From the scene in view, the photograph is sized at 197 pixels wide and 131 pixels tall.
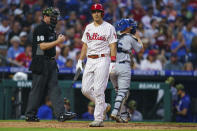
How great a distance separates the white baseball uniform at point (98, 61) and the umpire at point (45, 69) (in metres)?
0.81

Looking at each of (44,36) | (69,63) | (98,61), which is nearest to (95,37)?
(98,61)

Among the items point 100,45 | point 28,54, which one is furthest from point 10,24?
point 100,45

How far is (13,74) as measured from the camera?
14.2 metres

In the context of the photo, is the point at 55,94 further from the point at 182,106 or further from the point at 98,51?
the point at 182,106

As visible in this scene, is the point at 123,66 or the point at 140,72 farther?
the point at 140,72

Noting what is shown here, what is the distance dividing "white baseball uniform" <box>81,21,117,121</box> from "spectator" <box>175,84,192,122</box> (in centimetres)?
535

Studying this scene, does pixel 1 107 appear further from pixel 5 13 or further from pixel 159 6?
pixel 159 6

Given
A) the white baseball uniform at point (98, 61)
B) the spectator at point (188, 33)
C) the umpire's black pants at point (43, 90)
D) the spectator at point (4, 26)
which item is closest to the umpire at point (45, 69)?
the umpire's black pants at point (43, 90)

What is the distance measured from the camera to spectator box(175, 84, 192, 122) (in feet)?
45.7

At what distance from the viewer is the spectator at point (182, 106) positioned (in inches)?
548

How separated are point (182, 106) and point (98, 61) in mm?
5735

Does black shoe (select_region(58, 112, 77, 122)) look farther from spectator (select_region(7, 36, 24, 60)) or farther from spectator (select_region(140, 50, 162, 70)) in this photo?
spectator (select_region(7, 36, 24, 60))

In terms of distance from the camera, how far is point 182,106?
1400cm

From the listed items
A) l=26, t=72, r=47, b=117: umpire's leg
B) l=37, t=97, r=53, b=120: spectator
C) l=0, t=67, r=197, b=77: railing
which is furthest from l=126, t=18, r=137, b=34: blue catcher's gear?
l=0, t=67, r=197, b=77: railing
